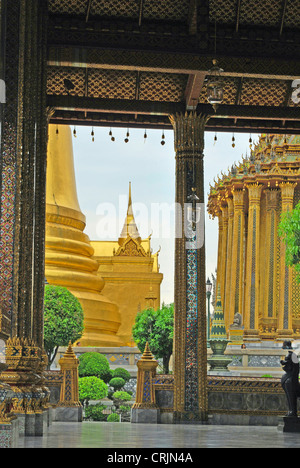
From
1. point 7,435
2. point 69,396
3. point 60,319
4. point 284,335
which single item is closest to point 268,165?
point 284,335

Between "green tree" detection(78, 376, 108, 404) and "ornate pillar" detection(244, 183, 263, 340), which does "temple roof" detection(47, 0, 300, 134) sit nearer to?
"green tree" detection(78, 376, 108, 404)

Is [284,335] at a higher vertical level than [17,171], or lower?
lower

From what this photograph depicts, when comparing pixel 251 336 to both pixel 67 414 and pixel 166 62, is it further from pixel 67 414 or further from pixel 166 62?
pixel 166 62

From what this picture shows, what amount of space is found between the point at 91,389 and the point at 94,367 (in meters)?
2.52

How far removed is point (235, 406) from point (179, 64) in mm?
5480

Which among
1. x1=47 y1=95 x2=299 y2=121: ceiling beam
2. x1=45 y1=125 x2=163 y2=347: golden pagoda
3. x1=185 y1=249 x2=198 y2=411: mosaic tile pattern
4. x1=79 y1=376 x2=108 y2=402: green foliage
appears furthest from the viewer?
x1=45 y1=125 x2=163 y2=347: golden pagoda

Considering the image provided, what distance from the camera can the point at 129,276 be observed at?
2836 cm

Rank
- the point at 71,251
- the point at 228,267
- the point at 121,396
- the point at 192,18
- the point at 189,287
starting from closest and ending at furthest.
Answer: the point at 192,18
the point at 189,287
the point at 121,396
the point at 71,251
the point at 228,267

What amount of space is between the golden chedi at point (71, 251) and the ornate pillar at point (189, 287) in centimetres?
1172

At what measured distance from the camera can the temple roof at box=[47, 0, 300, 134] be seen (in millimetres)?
11805

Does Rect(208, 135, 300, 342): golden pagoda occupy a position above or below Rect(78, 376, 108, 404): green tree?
above

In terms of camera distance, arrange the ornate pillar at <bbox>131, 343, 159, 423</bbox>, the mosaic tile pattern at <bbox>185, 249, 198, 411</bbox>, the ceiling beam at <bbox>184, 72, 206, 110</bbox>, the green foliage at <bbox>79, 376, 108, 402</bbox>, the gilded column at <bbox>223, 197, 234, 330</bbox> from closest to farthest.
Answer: the ceiling beam at <bbox>184, 72, 206, 110</bbox> < the mosaic tile pattern at <bbox>185, 249, 198, 411</bbox> < the ornate pillar at <bbox>131, 343, 159, 423</bbox> < the green foliage at <bbox>79, 376, 108, 402</bbox> < the gilded column at <bbox>223, 197, 234, 330</bbox>

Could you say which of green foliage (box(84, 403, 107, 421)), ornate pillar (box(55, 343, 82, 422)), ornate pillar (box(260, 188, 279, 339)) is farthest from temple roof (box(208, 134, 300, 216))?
ornate pillar (box(55, 343, 82, 422))

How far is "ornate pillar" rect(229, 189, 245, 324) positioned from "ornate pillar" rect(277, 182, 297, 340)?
1357 mm
